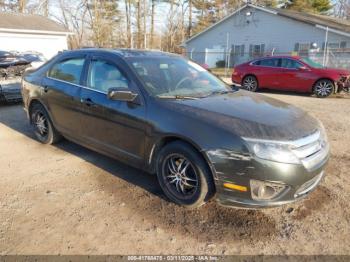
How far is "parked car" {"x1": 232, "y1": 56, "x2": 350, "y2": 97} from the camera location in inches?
440

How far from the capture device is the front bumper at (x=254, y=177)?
272 cm

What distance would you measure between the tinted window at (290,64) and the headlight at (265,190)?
1005cm

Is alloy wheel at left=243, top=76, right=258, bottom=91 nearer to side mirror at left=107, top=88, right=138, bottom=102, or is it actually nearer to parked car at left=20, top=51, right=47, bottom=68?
parked car at left=20, top=51, right=47, bottom=68

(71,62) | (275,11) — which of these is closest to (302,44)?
(275,11)

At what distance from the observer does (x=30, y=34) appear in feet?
79.1

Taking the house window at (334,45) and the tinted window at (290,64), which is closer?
the tinted window at (290,64)

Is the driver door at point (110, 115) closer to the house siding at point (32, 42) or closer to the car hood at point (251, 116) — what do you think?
the car hood at point (251, 116)

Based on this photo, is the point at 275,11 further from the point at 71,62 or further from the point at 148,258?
the point at 148,258

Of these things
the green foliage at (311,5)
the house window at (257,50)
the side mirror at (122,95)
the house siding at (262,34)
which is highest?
the green foliage at (311,5)

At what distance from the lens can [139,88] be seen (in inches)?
137

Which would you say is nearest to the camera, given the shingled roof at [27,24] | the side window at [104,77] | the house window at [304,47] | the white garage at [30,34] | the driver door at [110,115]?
the driver door at [110,115]

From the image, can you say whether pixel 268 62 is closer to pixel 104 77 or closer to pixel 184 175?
pixel 104 77

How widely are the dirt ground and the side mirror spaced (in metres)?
1.10

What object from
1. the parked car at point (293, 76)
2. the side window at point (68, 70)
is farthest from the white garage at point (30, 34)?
the side window at point (68, 70)
